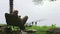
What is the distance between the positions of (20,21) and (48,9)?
0.33m

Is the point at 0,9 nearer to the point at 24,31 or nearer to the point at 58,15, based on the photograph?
the point at 24,31

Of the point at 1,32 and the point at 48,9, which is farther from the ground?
the point at 48,9

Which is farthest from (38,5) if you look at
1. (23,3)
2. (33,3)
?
(23,3)

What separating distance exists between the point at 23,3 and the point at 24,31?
1.00 feet

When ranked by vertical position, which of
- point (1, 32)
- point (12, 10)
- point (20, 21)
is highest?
point (12, 10)

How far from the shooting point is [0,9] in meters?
1.62

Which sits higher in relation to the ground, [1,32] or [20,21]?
[20,21]

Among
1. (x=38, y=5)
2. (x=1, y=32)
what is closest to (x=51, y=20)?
(x=38, y=5)

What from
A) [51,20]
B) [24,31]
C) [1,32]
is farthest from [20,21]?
[51,20]

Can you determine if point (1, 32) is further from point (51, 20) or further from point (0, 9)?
point (51, 20)

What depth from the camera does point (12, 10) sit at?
1.60 m

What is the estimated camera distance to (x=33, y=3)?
1627 millimetres

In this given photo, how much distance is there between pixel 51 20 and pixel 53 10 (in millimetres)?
111

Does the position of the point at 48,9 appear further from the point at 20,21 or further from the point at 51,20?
the point at 20,21
